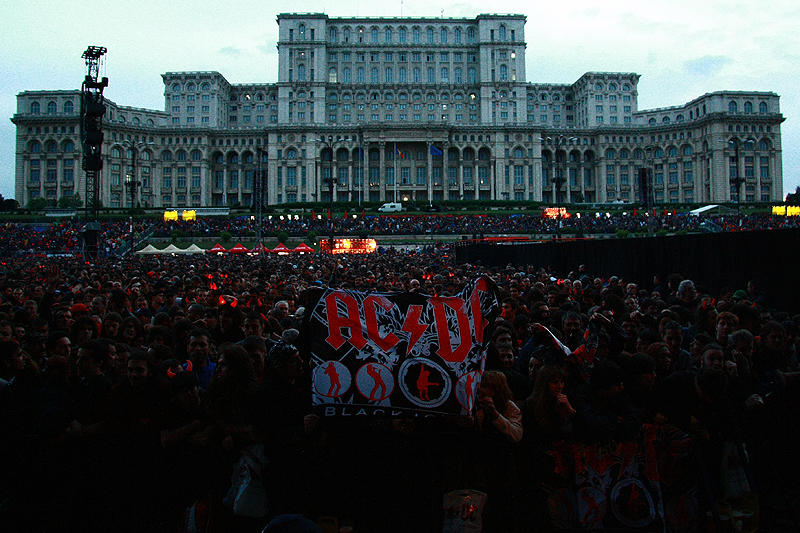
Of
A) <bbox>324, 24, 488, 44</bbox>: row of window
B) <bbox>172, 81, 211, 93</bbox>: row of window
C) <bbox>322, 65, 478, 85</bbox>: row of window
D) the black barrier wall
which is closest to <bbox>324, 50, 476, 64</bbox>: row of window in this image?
<bbox>322, 65, 478, 85</bbox>: row of window

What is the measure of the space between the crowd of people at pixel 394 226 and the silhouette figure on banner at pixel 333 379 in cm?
5772

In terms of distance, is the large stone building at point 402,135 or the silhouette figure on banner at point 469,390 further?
the large stone building at point 402,135

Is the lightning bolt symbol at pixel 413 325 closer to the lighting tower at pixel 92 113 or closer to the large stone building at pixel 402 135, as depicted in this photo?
the lighting tower at pixel 92 113

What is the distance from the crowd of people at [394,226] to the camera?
6272 cm

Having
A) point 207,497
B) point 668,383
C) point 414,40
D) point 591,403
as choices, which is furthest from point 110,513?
point 414,40

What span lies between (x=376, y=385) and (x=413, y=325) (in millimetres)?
598

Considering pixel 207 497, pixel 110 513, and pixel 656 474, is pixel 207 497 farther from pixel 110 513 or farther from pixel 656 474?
pixel 656 474

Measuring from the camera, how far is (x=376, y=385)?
15.6 feet

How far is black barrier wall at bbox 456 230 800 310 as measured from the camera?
13.3m

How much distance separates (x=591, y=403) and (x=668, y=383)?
2.42ft

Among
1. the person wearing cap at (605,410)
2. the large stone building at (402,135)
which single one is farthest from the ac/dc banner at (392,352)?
the large stone building at (402,135)

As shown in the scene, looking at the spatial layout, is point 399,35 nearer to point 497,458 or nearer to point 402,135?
point 402,135

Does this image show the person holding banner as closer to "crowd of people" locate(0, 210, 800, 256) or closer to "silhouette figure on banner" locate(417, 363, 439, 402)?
"silhouette figure on banner" locate(417, 363, 439, 402)

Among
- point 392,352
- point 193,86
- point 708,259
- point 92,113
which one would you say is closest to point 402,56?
point 193,86
